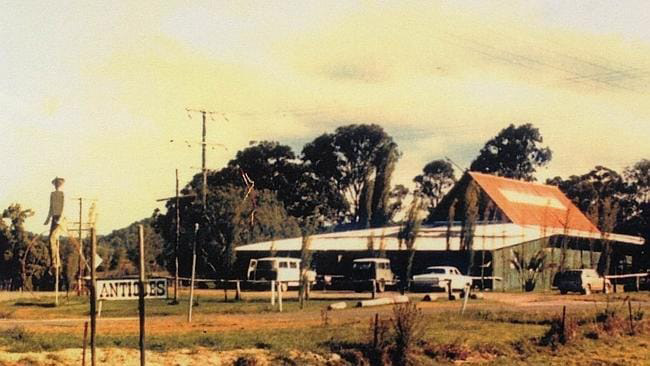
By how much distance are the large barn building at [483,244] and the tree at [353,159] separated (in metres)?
8.84

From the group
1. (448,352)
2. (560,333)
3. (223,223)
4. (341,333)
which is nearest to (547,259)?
(223,223)

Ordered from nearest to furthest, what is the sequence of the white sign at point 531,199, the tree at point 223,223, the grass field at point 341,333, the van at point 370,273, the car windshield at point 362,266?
the grass field at point 341,333 → the van at point 370,273 → the car windshield at point 362,266 → the tree at point 223,223 → the white sign at point 531,199

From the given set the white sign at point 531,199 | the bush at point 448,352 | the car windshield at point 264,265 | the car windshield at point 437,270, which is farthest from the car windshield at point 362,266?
the bush at point 448,352

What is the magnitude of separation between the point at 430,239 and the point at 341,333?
116 ft

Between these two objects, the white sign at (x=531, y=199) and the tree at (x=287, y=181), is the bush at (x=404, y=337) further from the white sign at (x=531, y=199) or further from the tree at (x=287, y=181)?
the tree at (x=287, y=181)

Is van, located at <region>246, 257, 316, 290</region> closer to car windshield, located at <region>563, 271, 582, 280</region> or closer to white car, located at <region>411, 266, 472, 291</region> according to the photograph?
white car, located at <region>411, 266, 472, 291</region>

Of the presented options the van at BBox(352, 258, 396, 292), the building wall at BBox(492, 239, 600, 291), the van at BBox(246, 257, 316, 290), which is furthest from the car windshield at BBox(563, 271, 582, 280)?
the van at BBox(246, 257, 316, 290)

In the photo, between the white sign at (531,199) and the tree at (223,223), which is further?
the white sign at (531,199)

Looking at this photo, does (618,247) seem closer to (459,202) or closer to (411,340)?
(459,202)

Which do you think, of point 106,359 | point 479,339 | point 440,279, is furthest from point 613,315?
point 106,359

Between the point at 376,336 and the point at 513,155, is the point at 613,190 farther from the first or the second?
the point at 376,336

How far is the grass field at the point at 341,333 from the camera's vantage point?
2359 centimetres

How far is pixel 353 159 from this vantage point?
86.9 meters

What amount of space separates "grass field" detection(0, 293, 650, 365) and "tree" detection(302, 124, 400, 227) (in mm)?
38333
